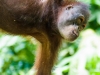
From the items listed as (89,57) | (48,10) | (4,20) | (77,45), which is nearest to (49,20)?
(48,10)

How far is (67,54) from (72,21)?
3.73 feet

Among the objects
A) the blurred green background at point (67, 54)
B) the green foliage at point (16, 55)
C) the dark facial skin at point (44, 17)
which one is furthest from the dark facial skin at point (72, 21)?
the green foliage at point (16, 55)

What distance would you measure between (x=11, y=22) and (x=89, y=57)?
87 cm

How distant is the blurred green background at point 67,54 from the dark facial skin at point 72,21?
0.40 m

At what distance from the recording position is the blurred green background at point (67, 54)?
3.97m

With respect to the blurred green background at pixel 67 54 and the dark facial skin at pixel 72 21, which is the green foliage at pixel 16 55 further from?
the dark facial skin at pixel 72 21

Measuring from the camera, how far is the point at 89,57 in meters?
3.98

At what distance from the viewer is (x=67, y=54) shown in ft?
14.6

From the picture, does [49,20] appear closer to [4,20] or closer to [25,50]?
[4,20]

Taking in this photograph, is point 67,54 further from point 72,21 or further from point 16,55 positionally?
point 72,21

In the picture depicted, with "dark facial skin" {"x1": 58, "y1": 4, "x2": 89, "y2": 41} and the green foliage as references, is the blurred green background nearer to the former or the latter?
the green foliage

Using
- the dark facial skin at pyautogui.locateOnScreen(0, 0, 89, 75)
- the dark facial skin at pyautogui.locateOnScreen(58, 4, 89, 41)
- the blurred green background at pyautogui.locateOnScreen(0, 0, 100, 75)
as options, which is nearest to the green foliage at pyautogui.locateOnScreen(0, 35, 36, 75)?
the blurred green background at pyautogui.locateOnScreen(0, 0, 100, 75)

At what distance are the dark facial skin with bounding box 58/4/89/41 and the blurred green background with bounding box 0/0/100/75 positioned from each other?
405mm

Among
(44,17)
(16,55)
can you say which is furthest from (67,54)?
(44,17)
